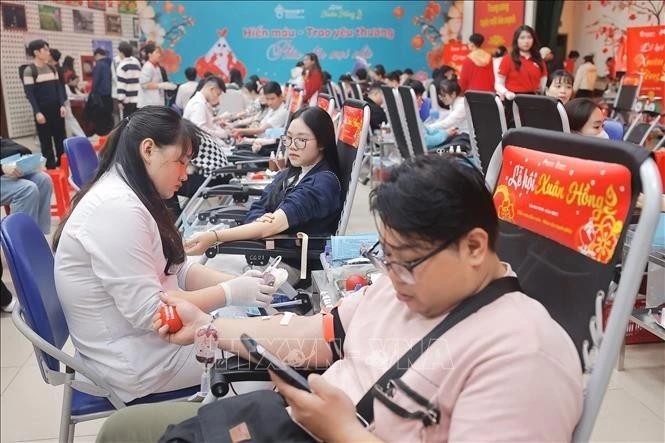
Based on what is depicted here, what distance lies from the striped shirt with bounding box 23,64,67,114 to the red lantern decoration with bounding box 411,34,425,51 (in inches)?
274

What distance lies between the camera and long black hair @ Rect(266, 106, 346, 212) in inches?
94.7

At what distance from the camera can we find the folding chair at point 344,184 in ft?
6.93

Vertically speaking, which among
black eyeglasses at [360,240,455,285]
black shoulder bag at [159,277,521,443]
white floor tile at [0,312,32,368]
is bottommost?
white floor tile at [0,312,32,368]

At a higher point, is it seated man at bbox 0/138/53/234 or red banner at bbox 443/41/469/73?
red banner at bbox 443/41/469/73

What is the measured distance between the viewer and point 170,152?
4.82 feet

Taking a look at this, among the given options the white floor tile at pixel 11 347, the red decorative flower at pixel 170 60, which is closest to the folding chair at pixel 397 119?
the white floor tile at pixel 11 347

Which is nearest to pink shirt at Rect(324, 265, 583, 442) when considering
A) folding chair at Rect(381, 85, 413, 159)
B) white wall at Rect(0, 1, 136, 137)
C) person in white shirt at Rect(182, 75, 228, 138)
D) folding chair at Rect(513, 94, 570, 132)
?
folding chair at Rect(513, 94, 570, 132)

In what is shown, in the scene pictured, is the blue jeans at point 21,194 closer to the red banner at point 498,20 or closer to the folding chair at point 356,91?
the folding chair at point 356,91

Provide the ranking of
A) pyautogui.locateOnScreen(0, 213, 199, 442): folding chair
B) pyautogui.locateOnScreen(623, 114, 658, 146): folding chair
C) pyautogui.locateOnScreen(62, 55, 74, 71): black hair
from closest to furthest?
1. pyautogui.locateOnScreen(0, 213, 199, 442): folding chair
2. pyautogui.locateOnScreen(623, 114, 658, 146): folding chair
3. pyautogui.locateOnScreen(62, 55, 74, 71): black hair

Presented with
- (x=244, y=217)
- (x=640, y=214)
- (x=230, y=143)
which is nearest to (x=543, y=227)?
(x=640, y=214)

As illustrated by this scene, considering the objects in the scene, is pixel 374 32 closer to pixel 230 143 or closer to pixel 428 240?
pixel 230 143

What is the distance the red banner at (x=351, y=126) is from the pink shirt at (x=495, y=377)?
1511 millimetres

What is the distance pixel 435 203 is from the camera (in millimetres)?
850

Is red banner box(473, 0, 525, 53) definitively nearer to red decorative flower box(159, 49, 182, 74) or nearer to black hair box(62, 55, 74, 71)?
red decorative flower box(159, 49, 182, 74)
